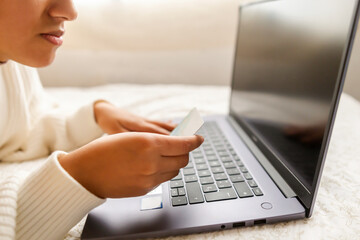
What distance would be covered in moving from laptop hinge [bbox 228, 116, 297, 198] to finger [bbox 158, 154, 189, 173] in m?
0.16

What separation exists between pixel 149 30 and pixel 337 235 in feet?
3.40

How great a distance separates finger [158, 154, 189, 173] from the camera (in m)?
0.33

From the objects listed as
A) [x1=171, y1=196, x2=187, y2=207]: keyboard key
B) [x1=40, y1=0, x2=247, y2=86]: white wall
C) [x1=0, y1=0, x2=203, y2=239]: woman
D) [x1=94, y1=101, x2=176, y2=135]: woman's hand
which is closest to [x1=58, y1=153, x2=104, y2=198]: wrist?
[x1=0, y1=0, x2=203, y2=239]: woman

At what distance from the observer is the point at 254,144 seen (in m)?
0.54

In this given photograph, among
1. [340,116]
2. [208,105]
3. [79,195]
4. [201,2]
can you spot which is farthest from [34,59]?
[201,2]

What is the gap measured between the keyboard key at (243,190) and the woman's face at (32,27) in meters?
0.39

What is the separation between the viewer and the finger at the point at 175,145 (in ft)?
1.08

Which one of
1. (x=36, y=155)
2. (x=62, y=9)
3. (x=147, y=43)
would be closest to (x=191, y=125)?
(x=62, y=9)

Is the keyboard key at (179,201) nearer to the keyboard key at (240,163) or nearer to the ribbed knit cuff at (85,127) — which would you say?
the keyboard key at (240,163)

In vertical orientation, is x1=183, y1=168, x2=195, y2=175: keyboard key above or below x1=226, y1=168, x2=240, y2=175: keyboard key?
below

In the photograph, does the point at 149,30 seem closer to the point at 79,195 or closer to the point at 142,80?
the point at 142,80

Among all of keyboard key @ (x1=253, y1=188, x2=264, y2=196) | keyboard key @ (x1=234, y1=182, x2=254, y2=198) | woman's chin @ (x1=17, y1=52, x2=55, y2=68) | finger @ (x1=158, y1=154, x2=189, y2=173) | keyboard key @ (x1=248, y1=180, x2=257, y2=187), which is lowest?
keyboard key @ (x1=234, y1=182, x2=254, y2=198)

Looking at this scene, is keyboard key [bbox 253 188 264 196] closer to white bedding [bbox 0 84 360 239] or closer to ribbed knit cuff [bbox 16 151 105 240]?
white bedding [bbox 0 84 360 239]

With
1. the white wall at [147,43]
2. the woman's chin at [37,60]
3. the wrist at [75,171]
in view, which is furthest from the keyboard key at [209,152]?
the white wall at [147,43]
